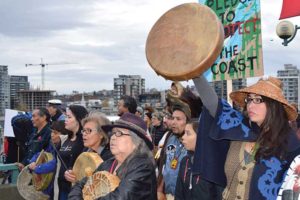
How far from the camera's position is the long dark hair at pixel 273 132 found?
290cm

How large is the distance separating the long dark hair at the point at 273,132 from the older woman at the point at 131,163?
0.94 m

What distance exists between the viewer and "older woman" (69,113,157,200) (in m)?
3.37

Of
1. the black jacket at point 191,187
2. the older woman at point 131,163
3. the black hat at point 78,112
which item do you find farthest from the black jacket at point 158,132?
the black jacket at point 191,187

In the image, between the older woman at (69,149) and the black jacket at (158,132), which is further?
the black jacket at (158,132)

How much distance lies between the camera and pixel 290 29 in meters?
7.39

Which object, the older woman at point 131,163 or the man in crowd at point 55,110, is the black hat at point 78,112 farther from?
the man in crowd at point 55,110

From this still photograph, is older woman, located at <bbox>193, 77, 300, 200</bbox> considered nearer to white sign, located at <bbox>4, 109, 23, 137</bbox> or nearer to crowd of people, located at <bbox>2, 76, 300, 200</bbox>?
crowd of people, located at <bbox>2, 76, 300, 200</bbox>

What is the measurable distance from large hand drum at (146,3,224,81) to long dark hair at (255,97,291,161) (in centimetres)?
59

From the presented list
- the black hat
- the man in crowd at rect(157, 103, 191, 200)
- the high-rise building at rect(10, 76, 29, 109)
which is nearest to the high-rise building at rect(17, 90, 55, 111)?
the high-rise building at rect(10, 76, 29, 109)

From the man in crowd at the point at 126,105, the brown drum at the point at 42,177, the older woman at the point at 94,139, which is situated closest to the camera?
the older woman at the point at 94,139

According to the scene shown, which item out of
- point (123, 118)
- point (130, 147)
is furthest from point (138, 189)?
point (123, 118)

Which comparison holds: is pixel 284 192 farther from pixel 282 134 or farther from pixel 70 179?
pixel 70 179

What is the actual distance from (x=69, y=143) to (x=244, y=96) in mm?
2909

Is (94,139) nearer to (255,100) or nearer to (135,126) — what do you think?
(135,126)
